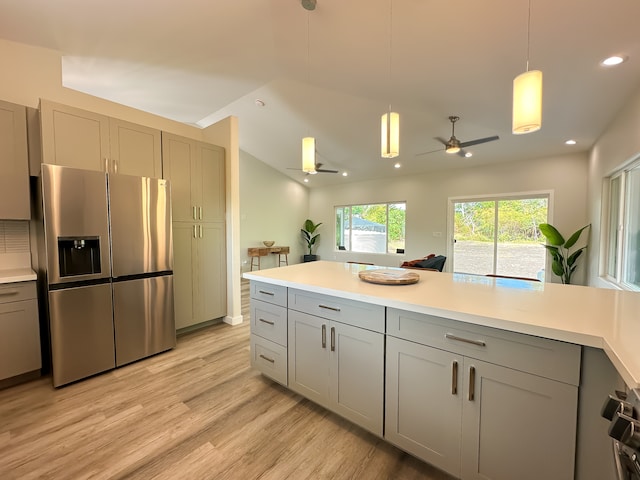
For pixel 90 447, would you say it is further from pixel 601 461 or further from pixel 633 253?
pixel 633 253

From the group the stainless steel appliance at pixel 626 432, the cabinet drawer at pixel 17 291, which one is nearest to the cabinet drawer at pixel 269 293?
the stainless steel appliance at pixel 626 432

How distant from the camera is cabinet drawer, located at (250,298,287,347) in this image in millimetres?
2064

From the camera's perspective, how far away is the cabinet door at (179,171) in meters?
3.04

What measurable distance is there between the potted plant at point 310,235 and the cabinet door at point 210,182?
5215mm

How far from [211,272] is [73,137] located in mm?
1861

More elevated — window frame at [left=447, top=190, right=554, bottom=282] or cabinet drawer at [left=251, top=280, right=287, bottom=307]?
window frame at [left=447, top=190, right=554, bottom=282]

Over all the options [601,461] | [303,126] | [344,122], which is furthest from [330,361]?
[303,126]

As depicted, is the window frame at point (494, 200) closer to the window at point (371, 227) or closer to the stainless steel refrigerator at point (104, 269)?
the window at point (371, 227)

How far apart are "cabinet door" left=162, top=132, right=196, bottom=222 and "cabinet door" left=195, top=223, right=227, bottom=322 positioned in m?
0.26

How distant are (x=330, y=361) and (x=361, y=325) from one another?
373 millimetres

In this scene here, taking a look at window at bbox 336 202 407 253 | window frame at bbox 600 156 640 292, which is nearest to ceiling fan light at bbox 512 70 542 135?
window frame at bbox 600 156 640 292

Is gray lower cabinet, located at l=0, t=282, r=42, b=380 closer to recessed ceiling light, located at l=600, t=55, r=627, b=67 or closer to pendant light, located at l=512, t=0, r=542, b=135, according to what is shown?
pendant light, located at l=512, t=0, r=542, b=135

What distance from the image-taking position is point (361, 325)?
1608 millimetres

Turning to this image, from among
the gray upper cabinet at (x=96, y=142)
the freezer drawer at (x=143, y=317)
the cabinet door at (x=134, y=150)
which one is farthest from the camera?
the cabinet door at (x=134, y=150)
